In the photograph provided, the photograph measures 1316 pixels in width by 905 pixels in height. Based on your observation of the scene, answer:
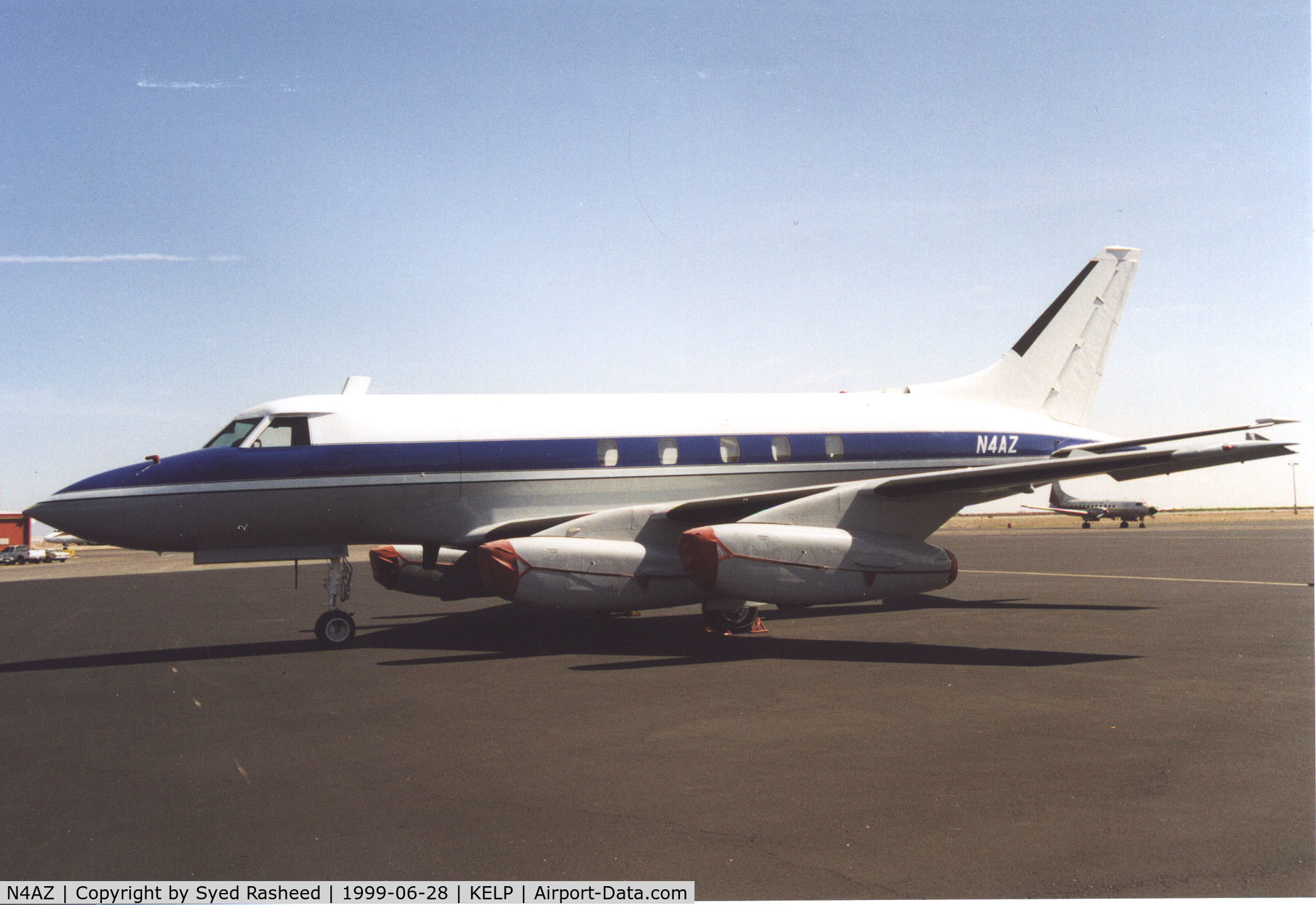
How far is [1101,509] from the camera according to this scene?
65688mm

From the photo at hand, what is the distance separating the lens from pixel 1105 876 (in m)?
4.43

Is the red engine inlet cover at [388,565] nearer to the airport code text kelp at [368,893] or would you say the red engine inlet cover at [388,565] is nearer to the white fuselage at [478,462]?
the white fuselage at [478,462]

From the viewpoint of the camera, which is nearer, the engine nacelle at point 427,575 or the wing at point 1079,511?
the engine nacelle at point 427,575

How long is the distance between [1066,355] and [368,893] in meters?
16.6

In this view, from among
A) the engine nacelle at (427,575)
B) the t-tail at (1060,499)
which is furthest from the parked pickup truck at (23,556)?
the t-tail at (1060,499)

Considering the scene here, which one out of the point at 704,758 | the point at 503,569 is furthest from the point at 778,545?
the point at 704,758

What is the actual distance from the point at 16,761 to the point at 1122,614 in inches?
568

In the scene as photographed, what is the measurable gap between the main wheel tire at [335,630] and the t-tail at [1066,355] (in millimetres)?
10893

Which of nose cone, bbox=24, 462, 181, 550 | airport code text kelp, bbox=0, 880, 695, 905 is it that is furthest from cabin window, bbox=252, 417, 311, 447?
airport code text kelp, bbox=0, 880, 695, 905

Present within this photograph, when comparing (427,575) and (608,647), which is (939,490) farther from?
(427,575)

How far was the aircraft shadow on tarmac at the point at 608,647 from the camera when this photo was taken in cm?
1097

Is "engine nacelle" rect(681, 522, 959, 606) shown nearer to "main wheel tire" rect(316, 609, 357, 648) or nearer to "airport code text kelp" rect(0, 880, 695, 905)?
"main wheel tire" rect(316, 609, 357, 648)

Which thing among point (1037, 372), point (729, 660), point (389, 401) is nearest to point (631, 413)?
point (389, 401)

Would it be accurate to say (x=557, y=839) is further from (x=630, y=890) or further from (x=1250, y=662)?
(x=1250, y=662)
